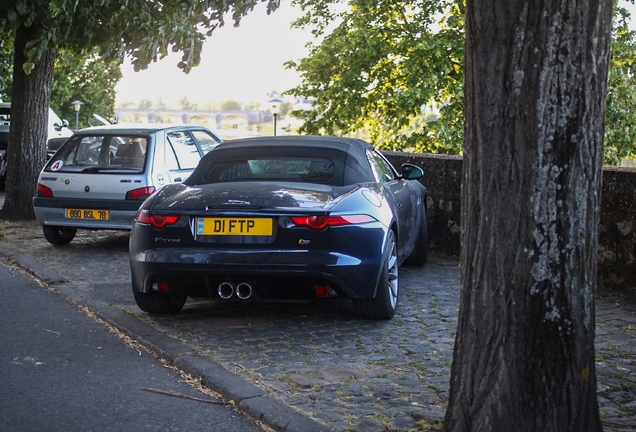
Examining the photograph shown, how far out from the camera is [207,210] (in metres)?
6.44

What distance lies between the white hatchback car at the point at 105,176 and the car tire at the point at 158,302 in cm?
352

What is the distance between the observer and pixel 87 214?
1078 centimetres

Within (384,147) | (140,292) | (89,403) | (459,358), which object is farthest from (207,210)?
(384,147)

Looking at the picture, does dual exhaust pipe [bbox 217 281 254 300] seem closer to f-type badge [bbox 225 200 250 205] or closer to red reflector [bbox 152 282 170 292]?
red reflector [bbox 152 282 170 292]

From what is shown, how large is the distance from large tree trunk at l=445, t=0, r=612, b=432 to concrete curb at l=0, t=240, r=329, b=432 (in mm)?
985

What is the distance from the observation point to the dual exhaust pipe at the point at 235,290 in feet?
21.3

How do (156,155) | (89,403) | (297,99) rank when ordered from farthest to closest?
(297,99) → (156,155) → (89,403)

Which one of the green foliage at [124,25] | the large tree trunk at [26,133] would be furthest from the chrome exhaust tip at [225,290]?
the large tree trunk at [26,133]

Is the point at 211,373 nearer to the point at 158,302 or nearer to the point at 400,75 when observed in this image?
the point at 158,302

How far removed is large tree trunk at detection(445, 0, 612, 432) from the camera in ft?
12.2

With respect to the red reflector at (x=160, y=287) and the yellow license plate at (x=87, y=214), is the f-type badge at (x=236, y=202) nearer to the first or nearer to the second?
the red reflector at (x=160, y=287)

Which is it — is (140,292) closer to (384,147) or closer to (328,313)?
(328,313)

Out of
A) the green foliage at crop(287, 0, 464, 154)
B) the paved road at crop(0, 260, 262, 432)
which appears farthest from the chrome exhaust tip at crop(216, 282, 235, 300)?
the green foliage at crop(287, 0, 464, 154)

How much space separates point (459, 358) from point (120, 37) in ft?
34.6
